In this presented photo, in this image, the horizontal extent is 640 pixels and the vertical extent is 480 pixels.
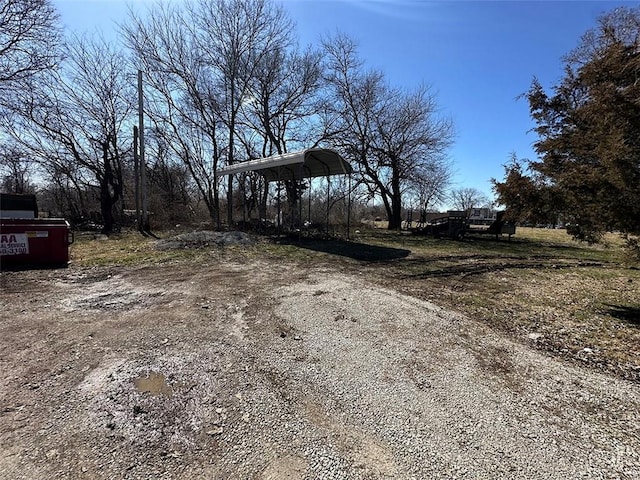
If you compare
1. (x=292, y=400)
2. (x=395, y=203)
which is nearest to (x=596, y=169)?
(x=292, y=400)

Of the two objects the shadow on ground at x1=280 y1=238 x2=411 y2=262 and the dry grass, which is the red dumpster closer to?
the dry grass

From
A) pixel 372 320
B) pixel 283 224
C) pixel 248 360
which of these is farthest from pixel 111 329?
pixel 283 224

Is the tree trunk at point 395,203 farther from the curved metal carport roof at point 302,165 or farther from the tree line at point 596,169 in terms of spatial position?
the tree line at point 596,169

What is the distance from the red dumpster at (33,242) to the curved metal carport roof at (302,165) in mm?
6859

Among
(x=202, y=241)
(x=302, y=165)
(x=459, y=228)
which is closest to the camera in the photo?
(x=202, y=241)

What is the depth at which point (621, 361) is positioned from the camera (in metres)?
3.10

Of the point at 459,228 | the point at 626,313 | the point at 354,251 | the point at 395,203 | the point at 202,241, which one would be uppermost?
the point at 395,203

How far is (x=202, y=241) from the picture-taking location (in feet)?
34.5

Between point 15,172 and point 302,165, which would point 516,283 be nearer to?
point 302,165

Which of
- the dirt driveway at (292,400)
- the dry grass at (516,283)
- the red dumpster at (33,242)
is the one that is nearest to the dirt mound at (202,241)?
the dry grass at (516,283)

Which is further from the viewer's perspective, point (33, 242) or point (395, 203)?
point (395, 203)

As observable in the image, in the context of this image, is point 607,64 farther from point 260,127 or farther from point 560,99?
point 260,127

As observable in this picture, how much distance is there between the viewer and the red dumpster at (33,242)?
662 cm

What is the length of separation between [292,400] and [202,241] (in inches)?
352
